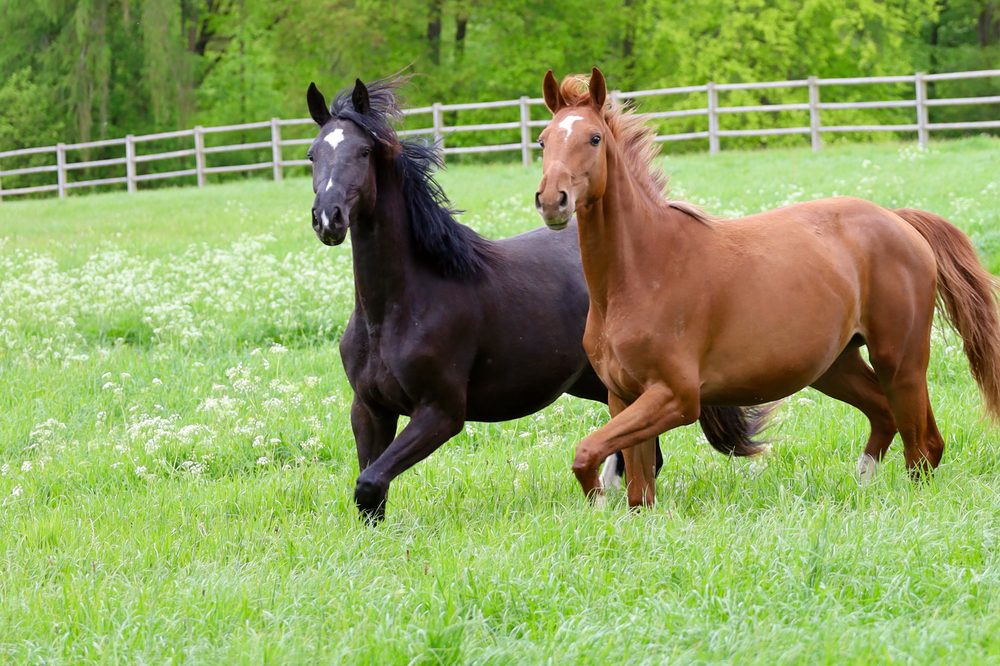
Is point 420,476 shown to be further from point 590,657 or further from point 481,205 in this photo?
point 481,205

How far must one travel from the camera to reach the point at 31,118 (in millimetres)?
40188

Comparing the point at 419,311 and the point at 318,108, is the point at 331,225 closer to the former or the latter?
the point at 419,311

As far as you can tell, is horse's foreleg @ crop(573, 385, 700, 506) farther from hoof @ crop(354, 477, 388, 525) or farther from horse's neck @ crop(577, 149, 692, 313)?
hoof @ crop(354, 477, 388, 525)

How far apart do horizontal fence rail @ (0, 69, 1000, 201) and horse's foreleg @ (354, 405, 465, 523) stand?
42.8 feet

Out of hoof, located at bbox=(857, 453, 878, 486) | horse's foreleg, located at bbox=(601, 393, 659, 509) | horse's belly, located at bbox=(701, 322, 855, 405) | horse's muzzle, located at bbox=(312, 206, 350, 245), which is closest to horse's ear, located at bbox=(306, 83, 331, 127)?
horse's muzzle, located at bbox=(312, 206, 350, 245)

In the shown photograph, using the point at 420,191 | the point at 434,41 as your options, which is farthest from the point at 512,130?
the point at 420,191

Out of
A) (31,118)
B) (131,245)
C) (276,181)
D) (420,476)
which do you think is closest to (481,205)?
(131,245)

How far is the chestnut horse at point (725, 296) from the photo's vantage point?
5422 mm

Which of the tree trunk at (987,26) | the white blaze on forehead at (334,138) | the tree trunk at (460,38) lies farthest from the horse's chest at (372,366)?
the tree trunk at (987,26)

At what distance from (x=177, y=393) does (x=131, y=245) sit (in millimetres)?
10576

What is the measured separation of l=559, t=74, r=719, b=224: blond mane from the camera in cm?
562

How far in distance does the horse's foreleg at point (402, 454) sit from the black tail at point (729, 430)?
4.94 feet

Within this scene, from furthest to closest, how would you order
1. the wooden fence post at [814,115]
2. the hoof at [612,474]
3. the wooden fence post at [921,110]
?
1. the wooden fence post at [814,115]
2. the wooden fence post at [921,110]
3. the hoof at [612,474]

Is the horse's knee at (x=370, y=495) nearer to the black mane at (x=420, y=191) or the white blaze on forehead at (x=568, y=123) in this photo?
the black mane at (x=420, y=191)
